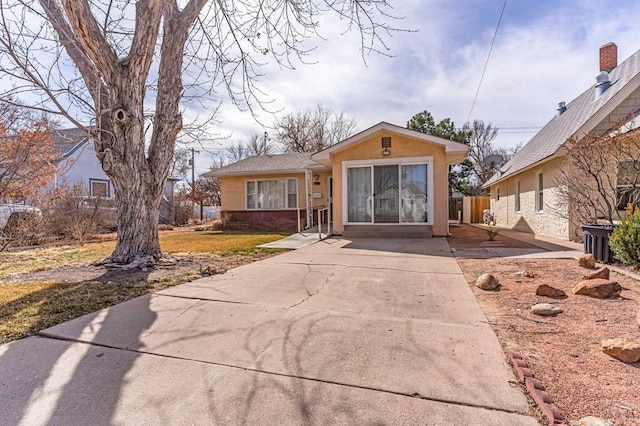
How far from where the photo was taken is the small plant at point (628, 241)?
17.6 ft

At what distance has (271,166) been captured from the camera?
644 inches

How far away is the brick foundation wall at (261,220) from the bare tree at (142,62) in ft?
28.4

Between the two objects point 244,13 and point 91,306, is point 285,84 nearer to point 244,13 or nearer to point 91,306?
point 244,13

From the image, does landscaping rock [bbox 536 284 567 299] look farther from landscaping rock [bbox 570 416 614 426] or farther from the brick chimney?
the brick chimney

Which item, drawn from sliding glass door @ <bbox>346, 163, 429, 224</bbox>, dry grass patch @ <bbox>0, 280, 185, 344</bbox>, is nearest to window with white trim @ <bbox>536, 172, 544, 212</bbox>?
sliding glass door @ <bbox>346, 163, 429, 224</bbox>

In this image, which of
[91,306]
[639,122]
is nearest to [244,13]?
[91,306]

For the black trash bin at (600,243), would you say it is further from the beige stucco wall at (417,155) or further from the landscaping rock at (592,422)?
the landscaping rock at (592,422)

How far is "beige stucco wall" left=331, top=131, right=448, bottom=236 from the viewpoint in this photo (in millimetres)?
10938

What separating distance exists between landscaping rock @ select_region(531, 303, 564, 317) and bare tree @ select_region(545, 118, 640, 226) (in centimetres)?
497

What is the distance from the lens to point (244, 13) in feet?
24.1

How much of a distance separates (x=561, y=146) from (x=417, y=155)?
382 centimetres

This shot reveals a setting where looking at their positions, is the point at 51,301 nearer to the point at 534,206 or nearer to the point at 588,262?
the point at 588,262

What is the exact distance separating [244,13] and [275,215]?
9.96 metres

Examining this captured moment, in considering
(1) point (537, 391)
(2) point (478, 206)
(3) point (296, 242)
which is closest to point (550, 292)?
(1) point (537, 391)
